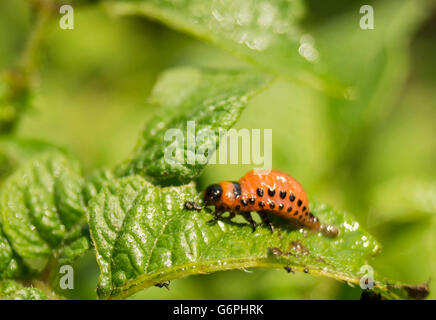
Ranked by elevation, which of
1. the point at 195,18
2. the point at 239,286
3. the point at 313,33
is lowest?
the point at 239,286

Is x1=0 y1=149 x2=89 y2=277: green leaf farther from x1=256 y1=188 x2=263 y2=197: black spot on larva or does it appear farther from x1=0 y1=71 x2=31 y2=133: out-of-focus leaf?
x1=256 y1=188 x2=263 y2=197: black spot on larva

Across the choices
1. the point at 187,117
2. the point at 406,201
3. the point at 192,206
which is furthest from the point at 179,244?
the point at 406,201

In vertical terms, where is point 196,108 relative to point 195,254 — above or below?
above

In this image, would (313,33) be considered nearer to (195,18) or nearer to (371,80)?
(371,80)

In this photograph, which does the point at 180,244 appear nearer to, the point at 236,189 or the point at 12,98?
the point at 236,189

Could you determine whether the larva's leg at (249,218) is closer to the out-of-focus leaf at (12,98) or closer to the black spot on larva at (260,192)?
the black spot on larva at (260,192)

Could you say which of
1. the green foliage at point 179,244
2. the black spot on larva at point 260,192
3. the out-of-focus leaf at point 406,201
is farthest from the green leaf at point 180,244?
the out-of-focus leaf at point 406,201

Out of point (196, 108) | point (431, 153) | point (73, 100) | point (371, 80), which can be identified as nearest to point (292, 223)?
point (196, 108)
